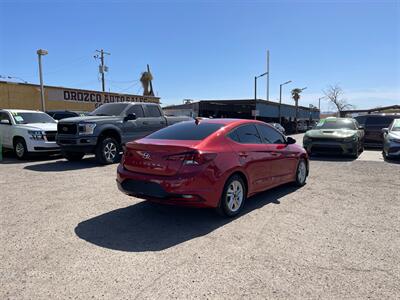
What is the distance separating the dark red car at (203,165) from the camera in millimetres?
4418

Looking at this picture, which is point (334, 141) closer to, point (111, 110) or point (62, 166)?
point (111, 110)

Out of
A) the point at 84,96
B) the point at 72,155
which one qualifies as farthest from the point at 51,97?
the point at 72,155

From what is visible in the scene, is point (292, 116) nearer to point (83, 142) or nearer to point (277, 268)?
point (83, 142)

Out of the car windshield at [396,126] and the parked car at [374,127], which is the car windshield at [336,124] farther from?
the parked car at [374,127]

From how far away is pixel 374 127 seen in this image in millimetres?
16266

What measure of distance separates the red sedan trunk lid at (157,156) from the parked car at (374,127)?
1414 cm

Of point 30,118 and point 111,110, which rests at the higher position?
point 111,110

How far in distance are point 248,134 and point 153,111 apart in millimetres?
7025

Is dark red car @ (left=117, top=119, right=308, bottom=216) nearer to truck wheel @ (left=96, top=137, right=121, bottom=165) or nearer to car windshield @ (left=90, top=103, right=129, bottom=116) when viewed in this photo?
truck wheel @ (left=96, top=137, right=121, bottom=165)

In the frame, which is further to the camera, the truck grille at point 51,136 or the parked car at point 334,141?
the parked car at point 334,141

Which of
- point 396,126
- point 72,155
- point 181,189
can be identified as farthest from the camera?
point 396,126

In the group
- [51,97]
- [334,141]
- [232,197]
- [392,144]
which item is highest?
[51,97]

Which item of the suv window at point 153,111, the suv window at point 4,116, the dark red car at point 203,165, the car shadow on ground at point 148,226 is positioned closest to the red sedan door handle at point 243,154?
the dark red car at point 203,165

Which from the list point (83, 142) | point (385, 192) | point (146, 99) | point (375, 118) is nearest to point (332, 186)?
point (385, 192)
